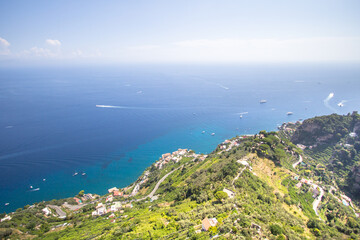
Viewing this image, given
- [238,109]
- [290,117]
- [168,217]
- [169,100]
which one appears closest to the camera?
[168,217]

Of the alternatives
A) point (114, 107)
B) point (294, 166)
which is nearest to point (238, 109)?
point (294, 166)

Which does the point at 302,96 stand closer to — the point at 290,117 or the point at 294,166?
the point at 290,117

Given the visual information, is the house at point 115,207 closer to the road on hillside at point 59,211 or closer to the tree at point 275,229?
the road on hillside at point 59,211

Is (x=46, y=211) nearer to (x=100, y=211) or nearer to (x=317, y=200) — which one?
(x=100, y=211)

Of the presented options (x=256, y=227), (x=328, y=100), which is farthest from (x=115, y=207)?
(x=328, y=100)

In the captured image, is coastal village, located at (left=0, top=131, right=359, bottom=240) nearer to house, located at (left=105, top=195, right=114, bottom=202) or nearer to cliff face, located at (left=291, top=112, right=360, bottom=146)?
house, located at (left=105, top=195, right=114, bottom=202)

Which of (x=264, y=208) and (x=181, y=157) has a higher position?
(x=264, y=208)
